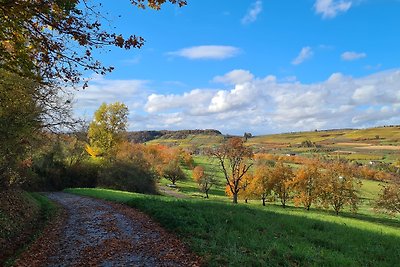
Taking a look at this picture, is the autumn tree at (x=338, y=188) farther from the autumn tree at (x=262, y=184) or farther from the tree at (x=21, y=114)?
the tree at (x=21, y=114)

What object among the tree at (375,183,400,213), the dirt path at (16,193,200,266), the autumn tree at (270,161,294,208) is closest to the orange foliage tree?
the tree at (375,183,400,213)

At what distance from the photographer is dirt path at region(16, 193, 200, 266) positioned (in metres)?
11.1

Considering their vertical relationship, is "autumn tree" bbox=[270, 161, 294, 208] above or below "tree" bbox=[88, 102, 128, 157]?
below

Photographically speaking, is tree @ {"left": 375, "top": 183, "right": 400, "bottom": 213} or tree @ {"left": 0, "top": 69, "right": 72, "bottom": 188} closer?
tree @ {"left": 0, "top": 69, "right": 72, "bottom": 188}

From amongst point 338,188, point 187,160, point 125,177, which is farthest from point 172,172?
point 338,188

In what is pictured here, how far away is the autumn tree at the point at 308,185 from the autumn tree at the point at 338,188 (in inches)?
51.8

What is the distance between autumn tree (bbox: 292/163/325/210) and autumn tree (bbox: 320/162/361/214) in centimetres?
132

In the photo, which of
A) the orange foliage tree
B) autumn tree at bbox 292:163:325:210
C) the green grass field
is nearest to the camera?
the green grass field

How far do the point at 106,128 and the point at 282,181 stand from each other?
1359 inches

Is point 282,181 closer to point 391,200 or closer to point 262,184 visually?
point 262,184

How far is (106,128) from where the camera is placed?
65.4 m

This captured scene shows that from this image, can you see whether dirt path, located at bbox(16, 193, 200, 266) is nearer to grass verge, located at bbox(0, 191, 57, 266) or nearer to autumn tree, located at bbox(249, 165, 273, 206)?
grass verge, located at bbox(0, 191, 57, 266)

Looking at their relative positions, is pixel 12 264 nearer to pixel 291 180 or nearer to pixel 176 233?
pixel 176 233

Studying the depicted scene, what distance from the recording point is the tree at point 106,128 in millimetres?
64500
